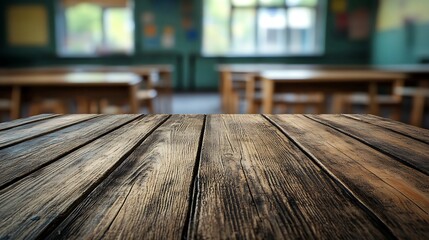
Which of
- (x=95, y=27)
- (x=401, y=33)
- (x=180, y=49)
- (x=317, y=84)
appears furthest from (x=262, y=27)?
(x=317, y=84)

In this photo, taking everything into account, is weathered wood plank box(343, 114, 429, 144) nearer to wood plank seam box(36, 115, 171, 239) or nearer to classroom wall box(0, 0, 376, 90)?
wood plank seam box(36, 115, 171, 239)

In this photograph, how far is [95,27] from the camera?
8.56 meters

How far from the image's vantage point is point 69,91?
2305 mm

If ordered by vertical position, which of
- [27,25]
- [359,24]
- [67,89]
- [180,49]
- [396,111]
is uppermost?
[359,24]

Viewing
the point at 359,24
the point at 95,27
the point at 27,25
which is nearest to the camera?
the point at 359,24

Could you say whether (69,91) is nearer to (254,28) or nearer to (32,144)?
(32,144)

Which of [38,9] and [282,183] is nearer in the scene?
[282,183]

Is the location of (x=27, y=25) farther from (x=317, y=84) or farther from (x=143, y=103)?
(x=317, y=84)

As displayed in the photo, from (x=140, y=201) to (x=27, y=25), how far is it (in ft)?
30.1

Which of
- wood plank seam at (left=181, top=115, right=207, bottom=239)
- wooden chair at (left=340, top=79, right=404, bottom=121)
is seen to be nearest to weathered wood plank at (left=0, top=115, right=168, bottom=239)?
wood plank seam at (left=181, top=115, right=207, bottom=239)

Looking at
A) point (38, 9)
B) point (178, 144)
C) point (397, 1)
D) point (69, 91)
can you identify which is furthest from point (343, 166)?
point (38, 9)

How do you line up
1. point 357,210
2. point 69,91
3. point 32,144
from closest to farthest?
point 357,210 < point 32,144 < point 69,91

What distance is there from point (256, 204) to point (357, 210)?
0.12 m

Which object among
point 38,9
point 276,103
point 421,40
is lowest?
point 276,103
